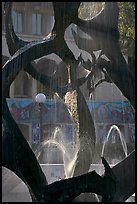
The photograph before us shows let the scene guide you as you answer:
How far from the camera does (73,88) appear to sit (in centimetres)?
719

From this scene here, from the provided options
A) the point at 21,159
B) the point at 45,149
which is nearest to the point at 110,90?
the point at 45,149

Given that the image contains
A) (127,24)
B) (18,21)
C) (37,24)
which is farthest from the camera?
(37,24)

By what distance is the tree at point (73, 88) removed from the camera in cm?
548

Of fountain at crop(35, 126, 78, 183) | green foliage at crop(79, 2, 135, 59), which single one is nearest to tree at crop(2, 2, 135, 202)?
fountain at crop(35, 126, 78, 183)

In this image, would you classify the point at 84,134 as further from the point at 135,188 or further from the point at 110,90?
the point at 110,90

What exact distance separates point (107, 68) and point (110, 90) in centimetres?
1935

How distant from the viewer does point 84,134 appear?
6895mm

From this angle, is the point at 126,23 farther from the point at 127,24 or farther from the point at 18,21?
the point at 18,21

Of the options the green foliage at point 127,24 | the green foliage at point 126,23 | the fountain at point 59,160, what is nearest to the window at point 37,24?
the green foliage at point 126,23

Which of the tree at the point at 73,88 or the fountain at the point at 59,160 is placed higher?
the tree at the point at 73,88

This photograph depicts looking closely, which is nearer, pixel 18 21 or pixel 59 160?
pixel 59 160

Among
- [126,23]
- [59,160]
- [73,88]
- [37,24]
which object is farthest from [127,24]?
[73,88]

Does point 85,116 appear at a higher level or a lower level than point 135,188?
higher

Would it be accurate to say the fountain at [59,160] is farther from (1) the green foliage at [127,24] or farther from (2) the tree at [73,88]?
(1) the green foliage at [127,24]
